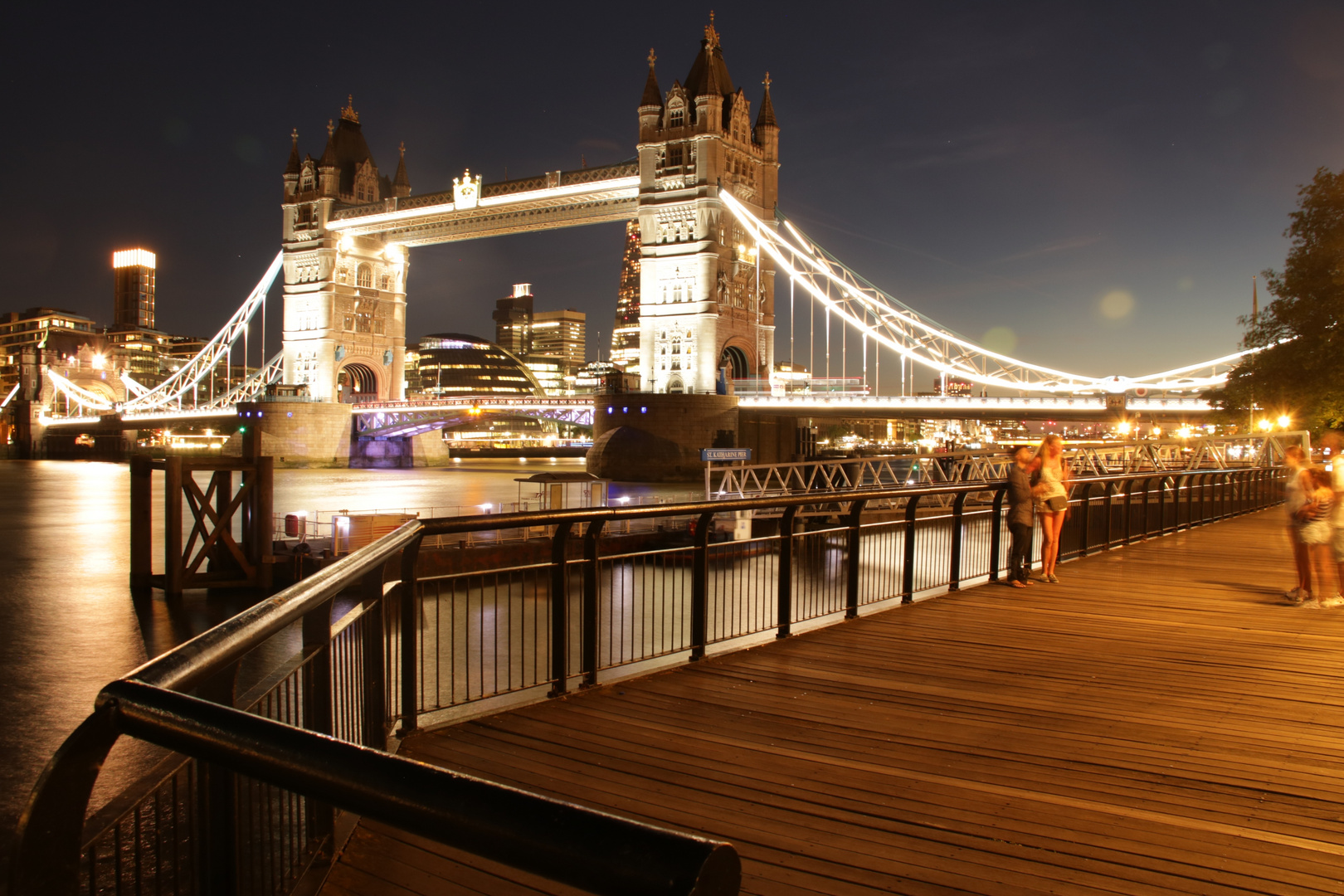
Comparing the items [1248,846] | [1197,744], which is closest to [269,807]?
[1248,846]

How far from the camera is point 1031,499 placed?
8.52 m

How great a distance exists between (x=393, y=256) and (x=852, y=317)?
119 ft

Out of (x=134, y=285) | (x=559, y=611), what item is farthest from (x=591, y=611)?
(x=134, y=285)

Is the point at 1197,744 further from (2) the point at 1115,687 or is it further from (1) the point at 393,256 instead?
(1) the point at 393,256

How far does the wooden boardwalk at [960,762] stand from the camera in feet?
9.27

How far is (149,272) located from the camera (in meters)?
194

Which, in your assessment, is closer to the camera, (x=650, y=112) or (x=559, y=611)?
(x=559, y=611)

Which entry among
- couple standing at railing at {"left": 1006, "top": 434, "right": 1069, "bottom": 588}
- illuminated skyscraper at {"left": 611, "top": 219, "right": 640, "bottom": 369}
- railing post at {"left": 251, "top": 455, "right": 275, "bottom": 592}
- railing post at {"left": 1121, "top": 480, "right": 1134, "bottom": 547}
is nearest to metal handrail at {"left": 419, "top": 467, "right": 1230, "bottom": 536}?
couple standing at railing at {"left": 1006, "top": 434, "right": 1069, "bottom": 588}

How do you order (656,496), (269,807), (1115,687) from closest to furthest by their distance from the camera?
(269,807), (1115,687), (656,496)

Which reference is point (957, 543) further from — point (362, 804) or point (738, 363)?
point (738, 363)

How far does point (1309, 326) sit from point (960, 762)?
26788mm

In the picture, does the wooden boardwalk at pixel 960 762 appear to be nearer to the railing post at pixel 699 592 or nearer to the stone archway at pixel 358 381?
the railing post at pixel 699 592

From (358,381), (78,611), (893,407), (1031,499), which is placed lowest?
(78,611)

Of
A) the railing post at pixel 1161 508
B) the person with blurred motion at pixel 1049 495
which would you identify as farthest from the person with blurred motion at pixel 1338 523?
the railing post at pixel 1161 508
